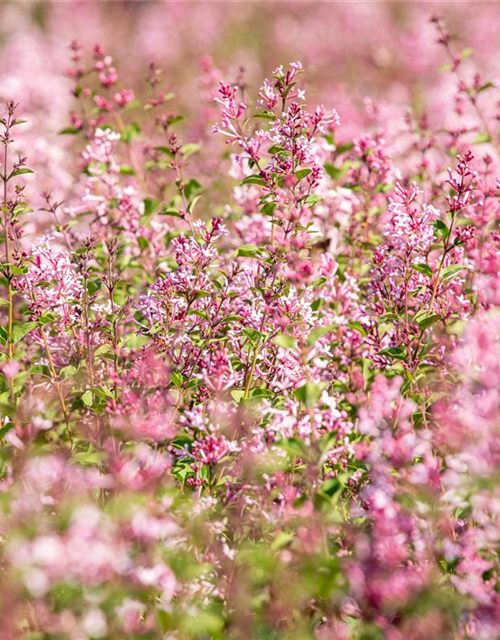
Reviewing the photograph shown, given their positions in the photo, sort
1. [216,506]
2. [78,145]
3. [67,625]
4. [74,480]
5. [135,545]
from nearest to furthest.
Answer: [67,625]
[135,545]
[74,480]
[216,506]
[78,145]

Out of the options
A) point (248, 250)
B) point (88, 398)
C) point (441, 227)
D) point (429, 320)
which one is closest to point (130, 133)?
point (248, 250)

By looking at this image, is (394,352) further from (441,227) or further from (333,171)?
(333,171)

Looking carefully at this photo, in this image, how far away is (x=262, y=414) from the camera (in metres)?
3.23

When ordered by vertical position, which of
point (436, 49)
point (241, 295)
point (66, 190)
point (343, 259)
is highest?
point (436, 49)

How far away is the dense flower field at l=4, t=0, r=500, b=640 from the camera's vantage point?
2.24 metres

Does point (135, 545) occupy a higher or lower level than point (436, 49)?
lower

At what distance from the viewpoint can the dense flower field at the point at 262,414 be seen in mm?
2238

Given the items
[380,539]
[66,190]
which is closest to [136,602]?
[380,539]

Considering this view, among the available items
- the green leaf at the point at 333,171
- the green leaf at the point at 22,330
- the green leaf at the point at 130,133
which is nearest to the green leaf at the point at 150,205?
the green leaf at the point at 130,133

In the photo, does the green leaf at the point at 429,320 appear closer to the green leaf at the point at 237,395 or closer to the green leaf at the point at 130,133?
the green leaf at the point at 237,395

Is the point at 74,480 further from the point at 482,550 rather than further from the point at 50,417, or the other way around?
the point at 482,550

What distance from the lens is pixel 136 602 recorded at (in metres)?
2.28

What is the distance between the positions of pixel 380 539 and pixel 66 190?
4.77 m

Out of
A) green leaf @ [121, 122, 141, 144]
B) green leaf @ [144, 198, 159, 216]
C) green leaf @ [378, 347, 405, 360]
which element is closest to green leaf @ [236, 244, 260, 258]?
green leaf @ [378, 347, 405, 360]
